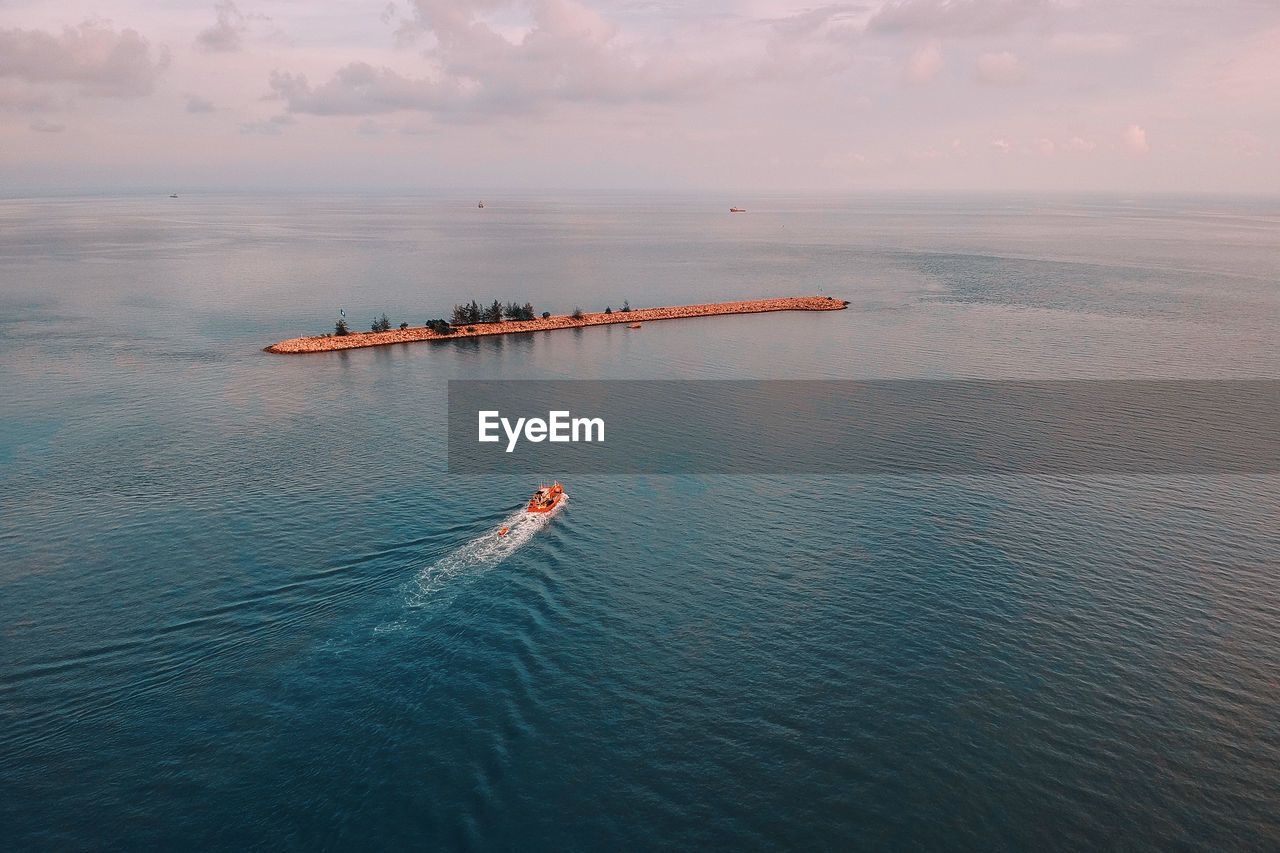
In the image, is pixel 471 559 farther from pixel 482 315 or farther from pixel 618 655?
pixel 482 315

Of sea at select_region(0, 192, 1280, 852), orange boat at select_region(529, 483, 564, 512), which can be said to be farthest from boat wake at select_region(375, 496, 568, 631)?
orange boat at select_region(529, 483, 564, 512)

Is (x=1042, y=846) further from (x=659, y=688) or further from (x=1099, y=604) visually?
(x=1099, y=604)
